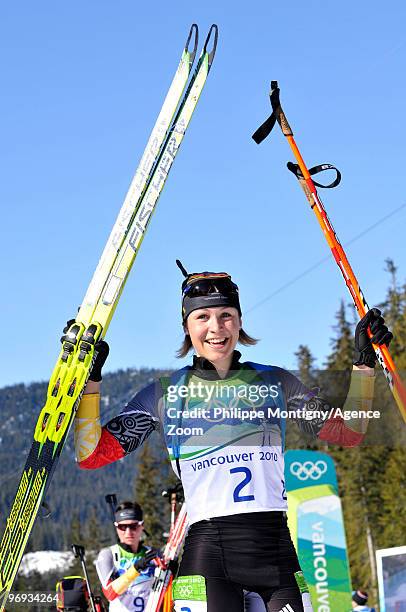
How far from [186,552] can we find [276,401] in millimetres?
660

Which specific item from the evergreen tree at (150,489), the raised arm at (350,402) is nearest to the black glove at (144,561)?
the raised arm at (350,402)

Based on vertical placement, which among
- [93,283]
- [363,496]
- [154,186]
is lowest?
[93,283]

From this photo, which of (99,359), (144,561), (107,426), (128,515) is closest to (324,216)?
(99,359)

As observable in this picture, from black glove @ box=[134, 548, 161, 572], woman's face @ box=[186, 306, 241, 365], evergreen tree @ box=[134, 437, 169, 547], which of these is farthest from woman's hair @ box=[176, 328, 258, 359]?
evergreen tree @ box=[134, 437, 169, 547]

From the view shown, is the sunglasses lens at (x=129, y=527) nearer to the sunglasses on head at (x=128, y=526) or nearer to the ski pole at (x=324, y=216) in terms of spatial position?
the sunglasses on head at (x=128, y=526)

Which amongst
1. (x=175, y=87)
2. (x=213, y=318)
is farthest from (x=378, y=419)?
(x=175, y=87)

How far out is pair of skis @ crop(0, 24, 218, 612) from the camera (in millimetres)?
4102

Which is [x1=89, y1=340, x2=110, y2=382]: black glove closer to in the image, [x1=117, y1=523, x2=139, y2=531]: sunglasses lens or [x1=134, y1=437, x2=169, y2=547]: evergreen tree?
[x1=117, y1=523, x2=139, y2=531]: sunglasses lens

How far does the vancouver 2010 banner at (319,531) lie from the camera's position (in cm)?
1049

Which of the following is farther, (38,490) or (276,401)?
(38,490)

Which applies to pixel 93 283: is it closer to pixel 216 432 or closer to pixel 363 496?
pixel 216 432

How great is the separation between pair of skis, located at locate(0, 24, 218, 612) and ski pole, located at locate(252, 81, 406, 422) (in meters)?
0.39

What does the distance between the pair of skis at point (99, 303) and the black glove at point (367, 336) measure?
3.59 feet

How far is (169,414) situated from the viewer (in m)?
3.73
